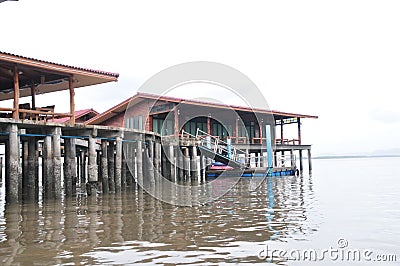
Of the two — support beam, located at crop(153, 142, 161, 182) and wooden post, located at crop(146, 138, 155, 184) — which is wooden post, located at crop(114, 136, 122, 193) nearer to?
wooden post, located at crop(146, 138, 155, 184)

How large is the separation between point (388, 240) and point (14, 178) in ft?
34.6

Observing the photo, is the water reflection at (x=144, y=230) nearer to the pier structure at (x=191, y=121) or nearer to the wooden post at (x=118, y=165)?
the wooden post at (x=118, y=165)

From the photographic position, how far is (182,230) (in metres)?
8.59

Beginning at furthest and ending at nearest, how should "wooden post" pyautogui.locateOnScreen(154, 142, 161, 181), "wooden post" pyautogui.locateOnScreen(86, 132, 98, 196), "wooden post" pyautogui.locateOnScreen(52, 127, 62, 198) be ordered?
"wooden post" pyautogui.locateOnScreen(154, 142, 161, 181)
"wooden post" pyautogui.locateOnScreen(86, 132, 98, 196)
"wooden post" pyautogui.locateOnScreen(52, 127, 62, 198)

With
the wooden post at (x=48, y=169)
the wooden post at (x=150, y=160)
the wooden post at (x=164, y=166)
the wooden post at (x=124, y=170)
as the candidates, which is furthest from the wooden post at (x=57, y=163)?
the wooden post at (x=164, y=166)

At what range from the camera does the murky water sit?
6.60 metres

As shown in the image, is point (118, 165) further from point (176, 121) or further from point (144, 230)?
point (176, 121)

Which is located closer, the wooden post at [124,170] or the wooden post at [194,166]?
the wooden post at [124,170]

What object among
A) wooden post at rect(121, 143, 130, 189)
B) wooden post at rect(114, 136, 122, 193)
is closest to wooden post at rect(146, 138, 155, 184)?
wooden post at rect(121, 143, 130, 189)

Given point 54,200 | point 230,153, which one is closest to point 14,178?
→ point 54,200

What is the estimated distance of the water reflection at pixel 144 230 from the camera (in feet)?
21.5

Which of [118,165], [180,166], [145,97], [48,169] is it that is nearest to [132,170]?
[118,165]

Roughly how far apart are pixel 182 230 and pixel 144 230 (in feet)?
2.60

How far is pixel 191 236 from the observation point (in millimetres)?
7953
